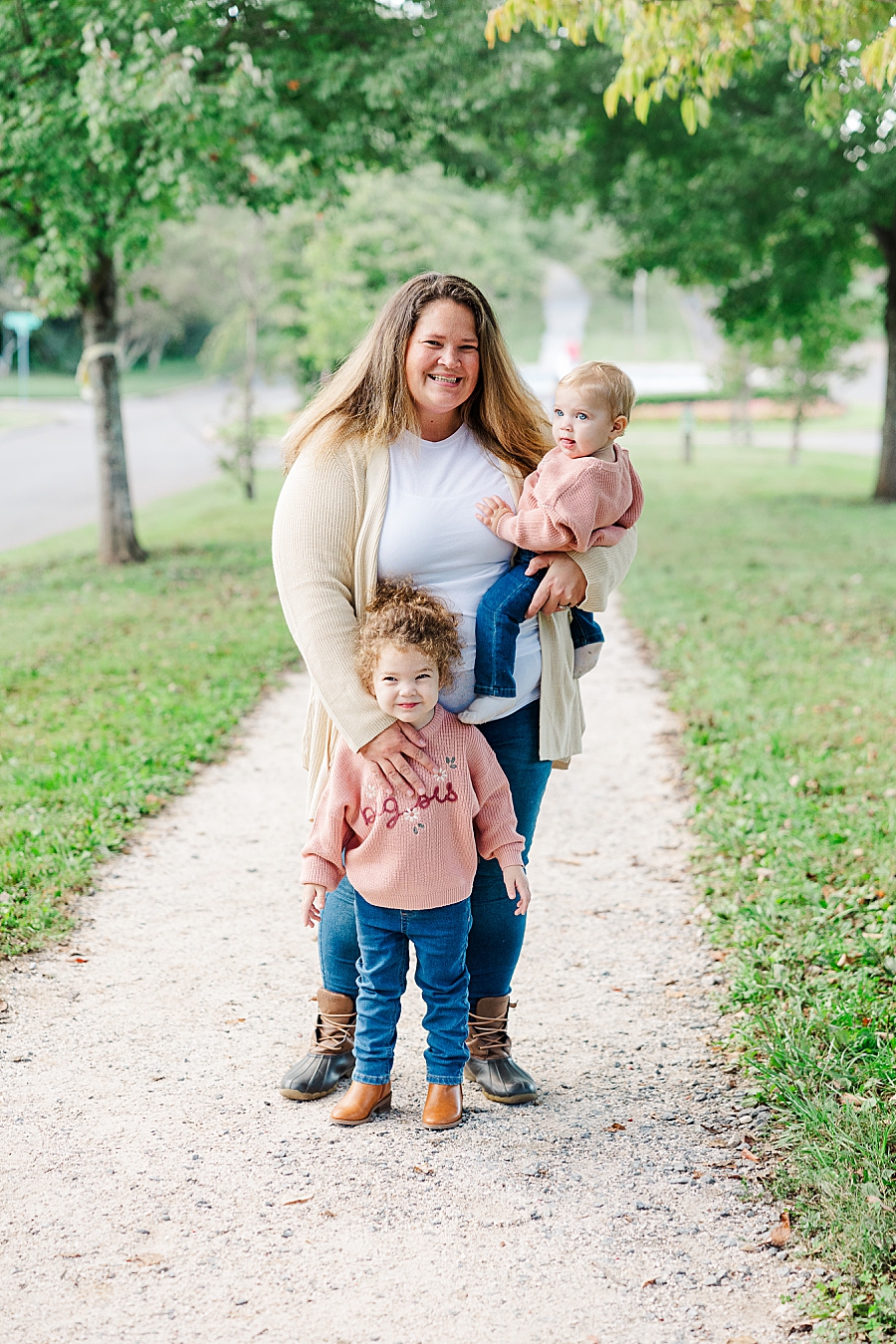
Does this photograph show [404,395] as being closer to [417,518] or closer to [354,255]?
[417,518]

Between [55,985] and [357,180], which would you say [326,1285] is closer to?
[55,985]

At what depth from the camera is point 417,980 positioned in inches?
122

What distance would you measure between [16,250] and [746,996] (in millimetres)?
9101

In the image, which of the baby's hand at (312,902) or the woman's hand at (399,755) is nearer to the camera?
the woman's hand at (399,755)

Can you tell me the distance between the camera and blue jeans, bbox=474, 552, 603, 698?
286 centimetres

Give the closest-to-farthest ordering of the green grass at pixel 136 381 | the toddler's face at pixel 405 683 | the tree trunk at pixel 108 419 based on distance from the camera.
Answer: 1. the toddler's face at pixel 405 683
2. the tree trunk at pixel 108 419
3. the green grass at pixel 136 381

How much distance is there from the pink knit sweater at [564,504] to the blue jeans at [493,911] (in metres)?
0.45

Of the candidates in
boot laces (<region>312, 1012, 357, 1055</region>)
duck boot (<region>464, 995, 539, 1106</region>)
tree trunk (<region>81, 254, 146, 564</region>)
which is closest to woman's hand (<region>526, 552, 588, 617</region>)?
duck boot (<region>464, 995, 539, 1106</region>)

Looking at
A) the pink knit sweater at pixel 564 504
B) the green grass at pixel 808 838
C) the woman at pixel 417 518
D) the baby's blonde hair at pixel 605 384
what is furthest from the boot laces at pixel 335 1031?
the baby's blonde hair at pixel 605 384

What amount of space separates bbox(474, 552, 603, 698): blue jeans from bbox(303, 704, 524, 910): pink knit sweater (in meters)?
0.13

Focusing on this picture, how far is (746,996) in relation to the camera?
374 cm

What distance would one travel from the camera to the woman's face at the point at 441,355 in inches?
112

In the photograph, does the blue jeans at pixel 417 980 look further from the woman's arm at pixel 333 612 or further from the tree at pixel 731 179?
the tree at pixel 731 179

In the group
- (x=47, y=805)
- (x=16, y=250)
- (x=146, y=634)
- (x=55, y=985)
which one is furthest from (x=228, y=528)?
(x=55, y=985)
